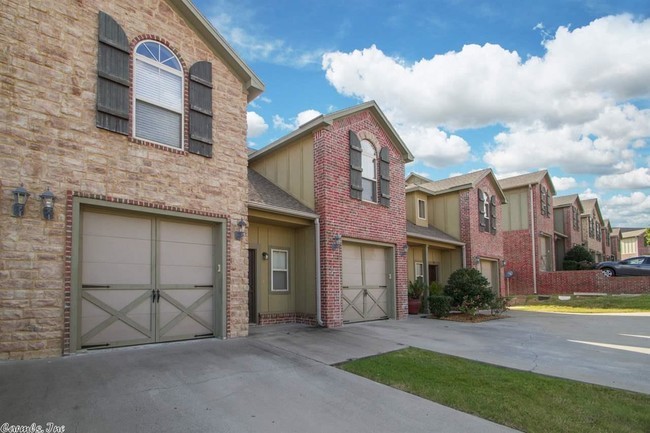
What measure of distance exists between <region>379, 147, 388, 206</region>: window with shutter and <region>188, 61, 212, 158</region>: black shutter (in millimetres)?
6503

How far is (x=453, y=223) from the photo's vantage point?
63.9 feet

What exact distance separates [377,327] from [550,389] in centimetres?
593

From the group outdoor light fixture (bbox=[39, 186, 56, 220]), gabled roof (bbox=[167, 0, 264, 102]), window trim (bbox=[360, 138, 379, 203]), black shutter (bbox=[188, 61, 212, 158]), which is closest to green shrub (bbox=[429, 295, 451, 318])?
window trim (bbox=[360, 138, 379, 203])

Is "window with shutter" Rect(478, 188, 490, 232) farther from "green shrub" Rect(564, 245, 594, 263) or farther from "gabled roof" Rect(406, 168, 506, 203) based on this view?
"green shrub" Rect(564, 245, 594, 263)

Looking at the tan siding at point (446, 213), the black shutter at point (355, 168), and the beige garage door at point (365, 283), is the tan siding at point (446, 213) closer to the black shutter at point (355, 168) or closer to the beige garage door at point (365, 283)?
the beige garage door at point (365, 283)

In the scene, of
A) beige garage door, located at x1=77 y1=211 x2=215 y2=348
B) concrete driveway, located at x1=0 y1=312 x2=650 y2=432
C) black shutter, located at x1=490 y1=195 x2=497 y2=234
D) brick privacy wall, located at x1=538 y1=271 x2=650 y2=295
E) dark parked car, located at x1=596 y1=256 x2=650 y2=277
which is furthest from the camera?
dark parked car, located at x1=596 y1=256 x2=650 y2=277

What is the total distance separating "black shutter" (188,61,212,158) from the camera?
8602 millimetres

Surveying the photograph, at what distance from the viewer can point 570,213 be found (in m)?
31.9

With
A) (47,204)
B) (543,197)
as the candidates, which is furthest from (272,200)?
(543,197)

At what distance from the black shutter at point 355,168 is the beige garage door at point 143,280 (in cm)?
506

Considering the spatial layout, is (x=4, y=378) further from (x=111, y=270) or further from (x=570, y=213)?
(x=570, y=213)

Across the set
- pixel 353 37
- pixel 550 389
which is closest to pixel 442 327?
pixel 550 389

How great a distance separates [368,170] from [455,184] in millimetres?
8044

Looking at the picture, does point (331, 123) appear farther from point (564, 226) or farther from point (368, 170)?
point (564, 226)
